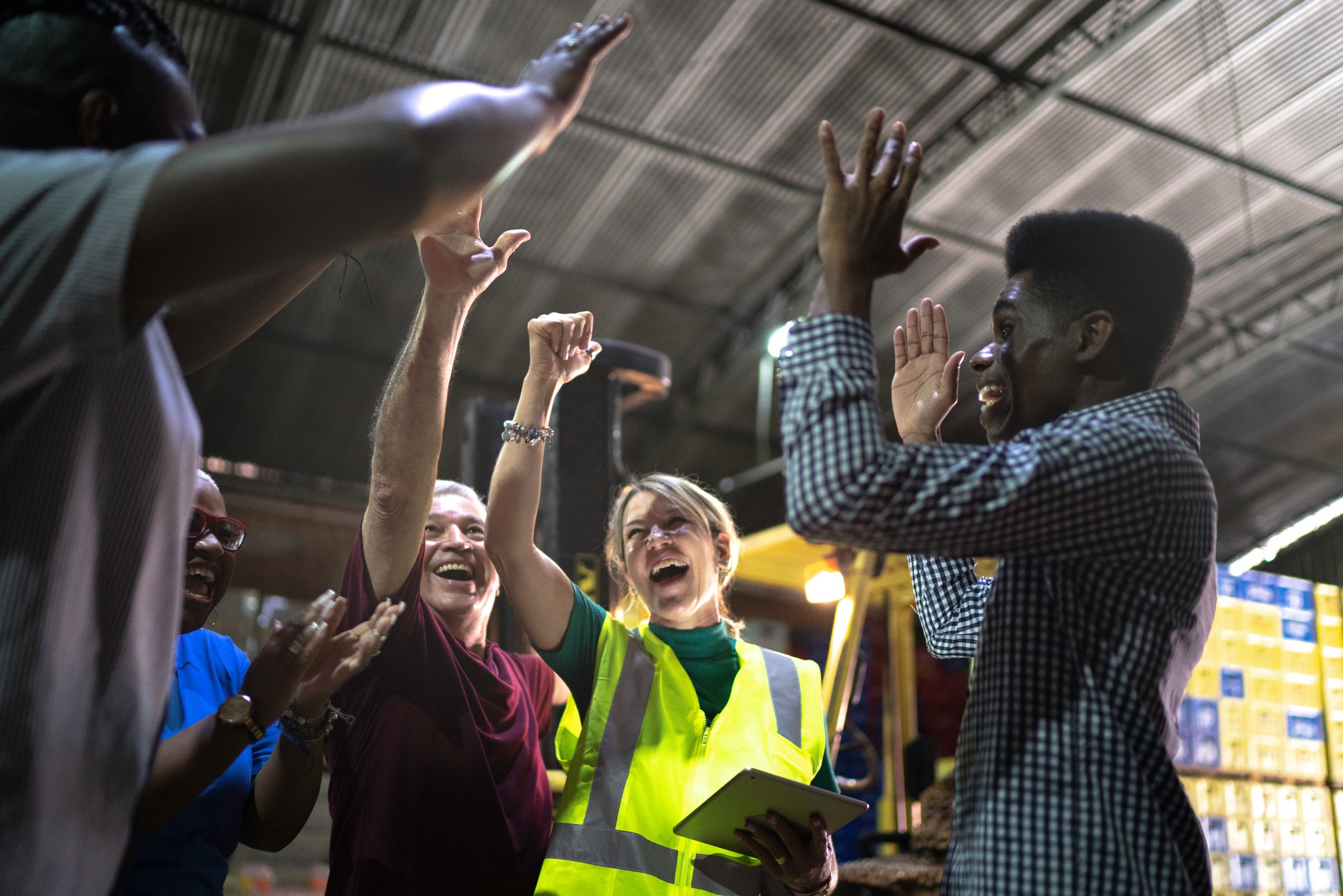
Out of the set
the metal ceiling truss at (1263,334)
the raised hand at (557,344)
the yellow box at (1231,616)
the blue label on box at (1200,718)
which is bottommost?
the raised hand at (557,344)

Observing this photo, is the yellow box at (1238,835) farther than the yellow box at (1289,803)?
No

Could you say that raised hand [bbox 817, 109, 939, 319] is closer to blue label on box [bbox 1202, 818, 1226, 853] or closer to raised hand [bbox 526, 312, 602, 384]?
raised hand [bbox 526, 312, 602, 384]

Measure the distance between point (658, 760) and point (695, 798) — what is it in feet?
0.32

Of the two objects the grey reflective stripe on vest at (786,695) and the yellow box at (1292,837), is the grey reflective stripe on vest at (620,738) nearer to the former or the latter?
the grey reflective stripe on vest at (786,695)

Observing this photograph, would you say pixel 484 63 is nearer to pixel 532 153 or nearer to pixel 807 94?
pixel 807 94

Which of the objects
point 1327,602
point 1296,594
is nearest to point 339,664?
point 1296,594

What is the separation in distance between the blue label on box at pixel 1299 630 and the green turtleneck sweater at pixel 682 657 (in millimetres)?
6330

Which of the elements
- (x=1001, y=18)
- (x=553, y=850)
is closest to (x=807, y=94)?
(x=1001, y=18)

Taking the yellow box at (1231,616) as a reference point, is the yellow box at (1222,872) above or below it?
below

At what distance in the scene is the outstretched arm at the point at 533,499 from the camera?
6.70ft

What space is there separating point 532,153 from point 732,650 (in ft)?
4.87

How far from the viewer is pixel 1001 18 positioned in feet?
25.0

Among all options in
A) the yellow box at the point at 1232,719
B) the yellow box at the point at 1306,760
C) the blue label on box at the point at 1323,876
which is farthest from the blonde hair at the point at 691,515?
the blue label on box at the point at 1323,876

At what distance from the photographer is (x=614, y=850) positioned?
6.46 ft
